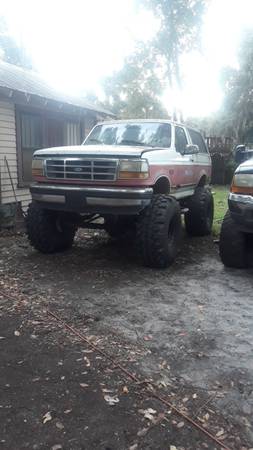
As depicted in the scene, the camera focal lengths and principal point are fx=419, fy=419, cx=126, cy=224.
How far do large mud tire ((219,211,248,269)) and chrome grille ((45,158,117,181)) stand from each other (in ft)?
5.53

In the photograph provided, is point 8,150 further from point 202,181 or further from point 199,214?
point 199,214

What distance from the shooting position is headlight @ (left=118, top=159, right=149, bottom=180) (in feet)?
17.3

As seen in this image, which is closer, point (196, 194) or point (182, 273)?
point (182, 273)

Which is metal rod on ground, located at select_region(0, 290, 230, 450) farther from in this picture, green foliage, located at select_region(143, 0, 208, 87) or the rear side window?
green foliage, located at select_region(143, 0, 208, 87)

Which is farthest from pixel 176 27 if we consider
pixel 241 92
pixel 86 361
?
pixel 86 361

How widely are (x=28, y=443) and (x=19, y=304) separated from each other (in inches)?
86.3

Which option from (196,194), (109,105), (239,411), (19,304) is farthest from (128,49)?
(239,411)

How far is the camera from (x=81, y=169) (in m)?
5.54

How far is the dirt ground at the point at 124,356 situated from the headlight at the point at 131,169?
50.0 inches

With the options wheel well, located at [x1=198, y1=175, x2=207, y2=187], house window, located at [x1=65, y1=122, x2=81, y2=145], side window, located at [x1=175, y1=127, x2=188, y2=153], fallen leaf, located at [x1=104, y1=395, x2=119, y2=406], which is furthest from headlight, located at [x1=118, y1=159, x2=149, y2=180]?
house window, located at [x1=65, y1=122, x2=81, y2=145]

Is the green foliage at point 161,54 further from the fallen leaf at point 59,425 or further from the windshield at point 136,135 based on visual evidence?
the fallen leaf at point 59,425

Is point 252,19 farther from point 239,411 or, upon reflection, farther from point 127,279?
point 239,411

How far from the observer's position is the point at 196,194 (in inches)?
313

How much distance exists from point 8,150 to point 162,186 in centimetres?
425
